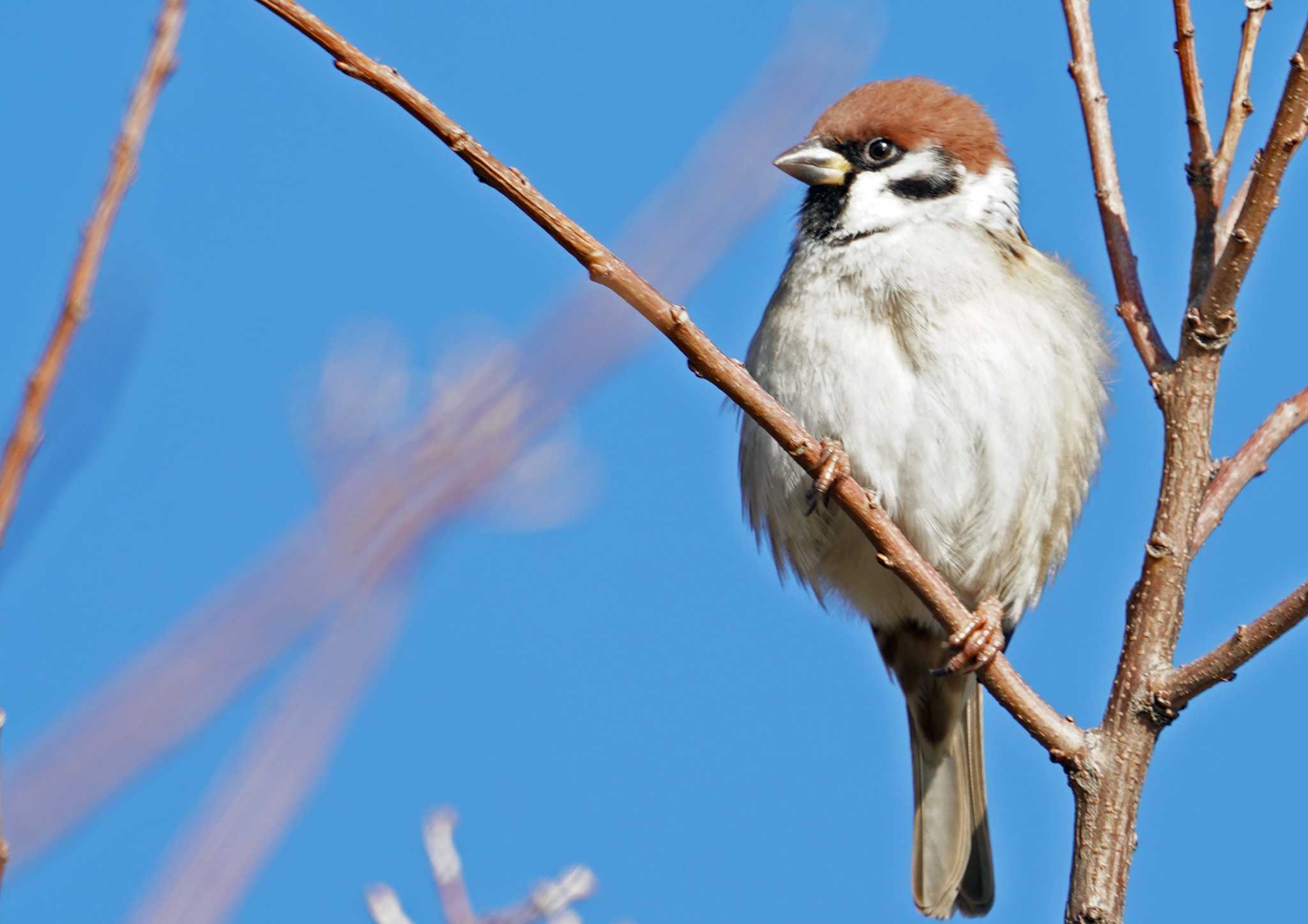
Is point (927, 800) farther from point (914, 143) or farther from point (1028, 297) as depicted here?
point (914, 143)

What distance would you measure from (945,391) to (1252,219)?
103cm

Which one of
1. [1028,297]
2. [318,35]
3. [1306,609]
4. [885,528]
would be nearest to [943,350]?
[1028,297]

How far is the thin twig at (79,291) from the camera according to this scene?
76cm

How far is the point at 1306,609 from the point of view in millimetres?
1964

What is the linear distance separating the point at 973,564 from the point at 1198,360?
3.85 ft

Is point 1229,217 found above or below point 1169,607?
above

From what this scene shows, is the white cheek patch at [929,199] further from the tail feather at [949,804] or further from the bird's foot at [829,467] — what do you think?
the tail feather at [949,804]

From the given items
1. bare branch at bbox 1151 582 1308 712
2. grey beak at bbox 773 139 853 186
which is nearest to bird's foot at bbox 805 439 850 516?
bare branch at bbox 1151 582 1308 712

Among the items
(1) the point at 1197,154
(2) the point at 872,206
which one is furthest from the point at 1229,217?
(2) the point at 872,206

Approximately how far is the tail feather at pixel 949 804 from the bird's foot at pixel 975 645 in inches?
37.2

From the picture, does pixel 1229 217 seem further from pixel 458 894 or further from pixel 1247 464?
pixel 458 894

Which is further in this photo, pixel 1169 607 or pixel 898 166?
pixel 898 166

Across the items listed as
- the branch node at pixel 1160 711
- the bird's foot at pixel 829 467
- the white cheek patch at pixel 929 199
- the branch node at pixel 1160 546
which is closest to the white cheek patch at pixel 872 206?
the white cheek patch at pixel 929 199

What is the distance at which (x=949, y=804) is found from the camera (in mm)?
3584
